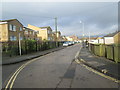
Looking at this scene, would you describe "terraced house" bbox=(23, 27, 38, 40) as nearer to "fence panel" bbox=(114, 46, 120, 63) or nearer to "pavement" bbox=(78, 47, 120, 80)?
"pavement" bbox=(78, 47, 120, 80)

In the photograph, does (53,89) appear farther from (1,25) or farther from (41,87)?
(1,25)

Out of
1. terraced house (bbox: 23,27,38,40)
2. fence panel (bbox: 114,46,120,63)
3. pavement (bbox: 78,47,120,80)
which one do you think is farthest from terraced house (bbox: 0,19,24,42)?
fence panel (bbox: 114,46,120,63)

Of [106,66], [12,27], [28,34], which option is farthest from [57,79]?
[28,34]

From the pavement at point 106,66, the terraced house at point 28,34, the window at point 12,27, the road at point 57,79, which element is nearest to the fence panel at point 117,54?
the pavement at point 106,66

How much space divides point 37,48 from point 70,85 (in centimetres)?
1537

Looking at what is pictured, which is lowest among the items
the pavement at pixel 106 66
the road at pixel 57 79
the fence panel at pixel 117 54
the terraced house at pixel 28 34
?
the road at pixel 57 79

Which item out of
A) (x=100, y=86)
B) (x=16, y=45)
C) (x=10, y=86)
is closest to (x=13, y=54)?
(x=16, y=45)

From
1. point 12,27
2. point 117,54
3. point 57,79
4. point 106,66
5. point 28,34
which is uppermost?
point 12,27

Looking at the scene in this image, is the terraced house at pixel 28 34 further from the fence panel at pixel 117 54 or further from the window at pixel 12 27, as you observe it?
the fence panel at pixel 117 54

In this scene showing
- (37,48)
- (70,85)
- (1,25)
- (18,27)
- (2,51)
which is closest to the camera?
(70,85)

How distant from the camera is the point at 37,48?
18.7 meters

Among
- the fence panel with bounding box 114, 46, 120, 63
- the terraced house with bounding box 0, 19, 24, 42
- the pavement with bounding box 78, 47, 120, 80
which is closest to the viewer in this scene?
the pavement with bounding box 78, 47, 120, 80

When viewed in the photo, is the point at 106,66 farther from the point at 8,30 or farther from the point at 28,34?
the point at 28,34

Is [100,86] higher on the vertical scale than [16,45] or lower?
lower
